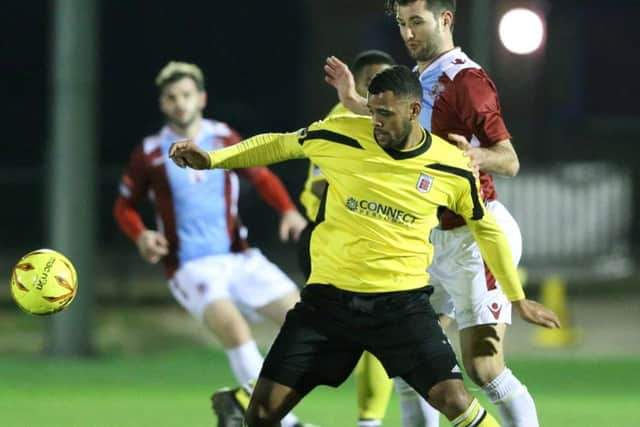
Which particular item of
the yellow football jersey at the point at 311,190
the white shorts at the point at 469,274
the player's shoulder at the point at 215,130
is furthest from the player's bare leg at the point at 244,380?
the white shorts at the point at 469,274

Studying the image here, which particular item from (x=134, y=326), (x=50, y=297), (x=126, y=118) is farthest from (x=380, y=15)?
(x=50, y=297)

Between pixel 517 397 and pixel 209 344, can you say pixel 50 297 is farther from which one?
pixel 209 344

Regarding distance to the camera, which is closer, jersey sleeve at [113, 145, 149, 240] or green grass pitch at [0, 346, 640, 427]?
jersey sleeve at [113, 145, 149, 240]

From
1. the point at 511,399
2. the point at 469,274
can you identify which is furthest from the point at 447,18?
the point at 511,399

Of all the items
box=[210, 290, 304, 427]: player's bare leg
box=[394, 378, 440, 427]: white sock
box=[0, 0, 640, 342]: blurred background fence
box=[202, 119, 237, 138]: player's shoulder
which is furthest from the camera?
box=[0, 0, 640, 342]: blurred background fence

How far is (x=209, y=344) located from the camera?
14.4 m

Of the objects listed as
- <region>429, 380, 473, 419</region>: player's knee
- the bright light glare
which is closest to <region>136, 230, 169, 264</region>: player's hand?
<region>429, 380, 473, 419</region>: player's knee

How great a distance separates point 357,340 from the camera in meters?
6.98

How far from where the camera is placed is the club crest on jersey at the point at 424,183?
6930 millimetres

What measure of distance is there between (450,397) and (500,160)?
1010 mm

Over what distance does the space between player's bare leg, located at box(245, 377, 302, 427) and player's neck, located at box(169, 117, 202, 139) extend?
2.93 meters

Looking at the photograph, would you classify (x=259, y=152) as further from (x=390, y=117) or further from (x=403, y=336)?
(x=403, y=336)

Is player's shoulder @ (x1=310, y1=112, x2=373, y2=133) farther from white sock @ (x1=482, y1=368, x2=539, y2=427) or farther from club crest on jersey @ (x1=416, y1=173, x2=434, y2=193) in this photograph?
white sock @ (x1=482, y1=368, x2=539, y2=427)

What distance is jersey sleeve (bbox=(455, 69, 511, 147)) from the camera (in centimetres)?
719
